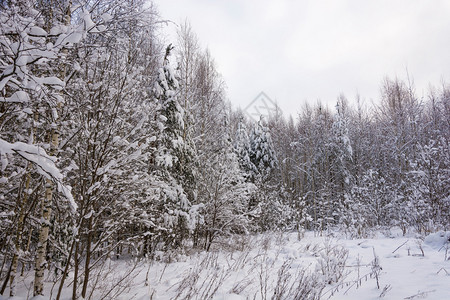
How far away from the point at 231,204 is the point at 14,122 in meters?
6.35

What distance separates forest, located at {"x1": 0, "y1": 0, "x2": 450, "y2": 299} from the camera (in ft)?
10.1

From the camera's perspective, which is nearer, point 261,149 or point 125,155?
point 125,155

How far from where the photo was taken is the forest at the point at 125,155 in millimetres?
3078

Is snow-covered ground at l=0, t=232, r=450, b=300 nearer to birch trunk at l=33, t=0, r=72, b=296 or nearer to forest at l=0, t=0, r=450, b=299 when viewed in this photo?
birch trunk at l=33, t=0, r=72, b=296

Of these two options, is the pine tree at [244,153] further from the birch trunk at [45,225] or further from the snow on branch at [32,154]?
the snow on branch at [32,154]

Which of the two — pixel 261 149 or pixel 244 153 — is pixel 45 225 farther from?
pixel 261 149

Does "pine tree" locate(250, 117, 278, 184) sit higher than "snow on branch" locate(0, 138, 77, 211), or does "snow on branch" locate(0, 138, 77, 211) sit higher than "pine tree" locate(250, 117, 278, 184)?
"pine tree" locate(250, 117, 278, 184)

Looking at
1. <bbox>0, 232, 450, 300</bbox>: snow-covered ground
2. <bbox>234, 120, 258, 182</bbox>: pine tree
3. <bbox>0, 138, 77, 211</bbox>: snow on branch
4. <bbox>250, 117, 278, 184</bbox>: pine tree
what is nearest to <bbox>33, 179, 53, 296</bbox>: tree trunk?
<bbox>0, 232, 450, 300</bbox>: snow-covered ground

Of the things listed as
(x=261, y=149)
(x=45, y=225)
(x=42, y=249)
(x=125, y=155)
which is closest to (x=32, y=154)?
(x=125, y=155)

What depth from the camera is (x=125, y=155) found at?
3887mm

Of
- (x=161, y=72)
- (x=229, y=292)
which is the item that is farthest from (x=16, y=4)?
(x=229, y=292)

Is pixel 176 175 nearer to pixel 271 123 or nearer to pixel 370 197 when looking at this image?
pixel 370 197

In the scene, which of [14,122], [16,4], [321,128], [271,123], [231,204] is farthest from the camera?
[271,123]

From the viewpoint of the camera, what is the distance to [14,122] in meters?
4.71
